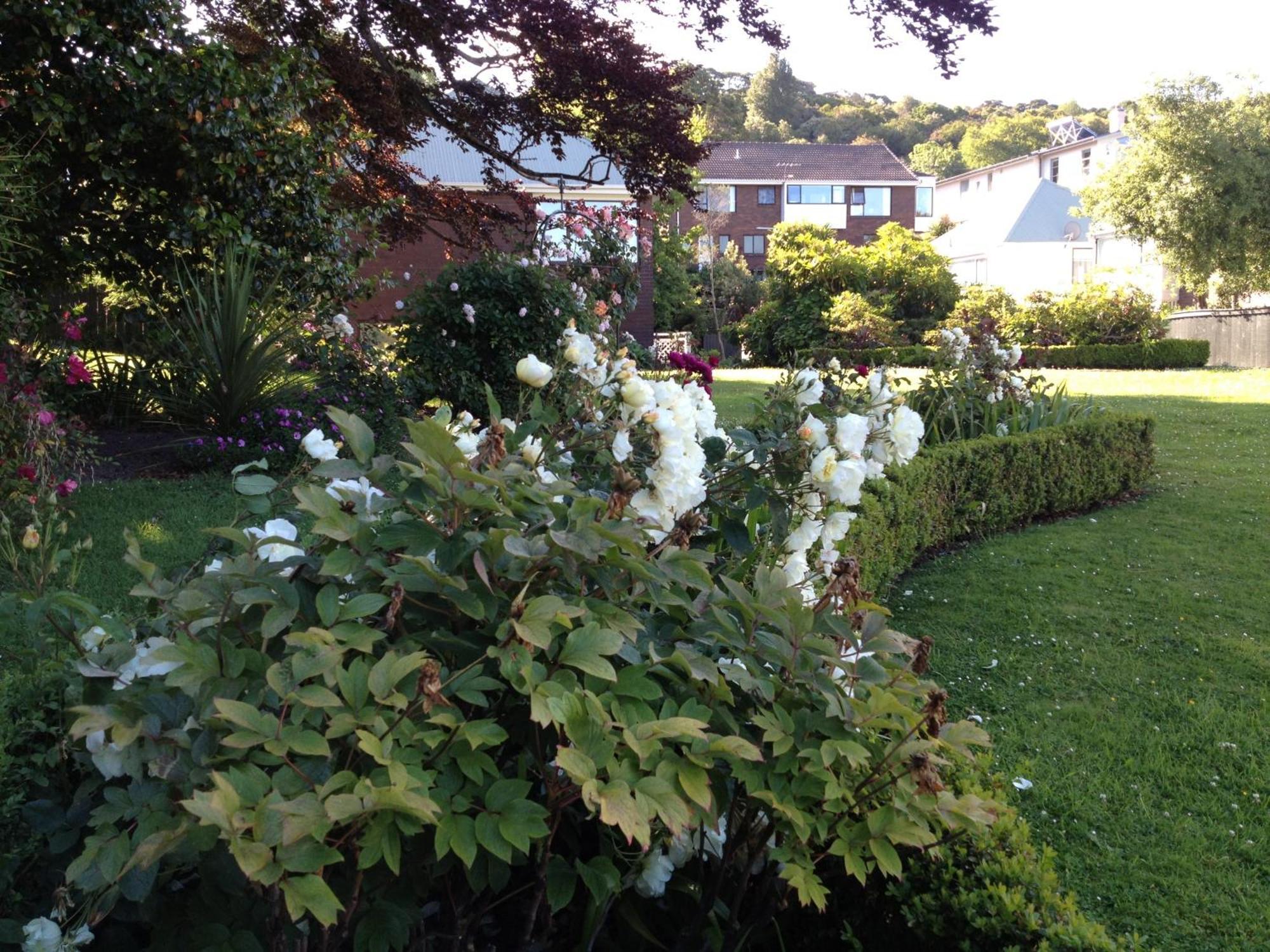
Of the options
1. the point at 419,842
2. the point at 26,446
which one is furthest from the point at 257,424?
the point at 419,842

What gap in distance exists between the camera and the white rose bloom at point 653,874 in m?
1.58

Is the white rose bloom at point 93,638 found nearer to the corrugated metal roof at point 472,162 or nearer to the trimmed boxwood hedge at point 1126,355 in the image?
the trimmed boxwood hedge at point 1126,355

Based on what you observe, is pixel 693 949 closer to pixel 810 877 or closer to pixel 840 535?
pixel 810 877

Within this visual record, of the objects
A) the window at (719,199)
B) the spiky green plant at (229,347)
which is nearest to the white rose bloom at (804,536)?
the spiky green plant at (229,347)

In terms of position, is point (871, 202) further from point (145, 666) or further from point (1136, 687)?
point (145, 666)

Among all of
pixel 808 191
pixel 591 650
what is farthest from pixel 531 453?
pixel 808 191

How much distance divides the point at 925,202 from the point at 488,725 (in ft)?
178

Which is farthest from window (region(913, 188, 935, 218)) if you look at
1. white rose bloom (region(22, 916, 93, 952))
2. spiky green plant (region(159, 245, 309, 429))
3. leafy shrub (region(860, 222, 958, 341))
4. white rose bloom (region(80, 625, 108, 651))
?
white rose bloom (region(22, 916, 93, 952))

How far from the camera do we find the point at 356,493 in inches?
63.3

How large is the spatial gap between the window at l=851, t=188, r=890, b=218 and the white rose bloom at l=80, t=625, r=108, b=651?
5003cm

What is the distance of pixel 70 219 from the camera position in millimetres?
6773

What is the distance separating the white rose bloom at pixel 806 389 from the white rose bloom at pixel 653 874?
3.45 feet

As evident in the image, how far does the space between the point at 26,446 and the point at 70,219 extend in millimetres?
2845

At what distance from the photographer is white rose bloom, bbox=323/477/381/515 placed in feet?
5.14
